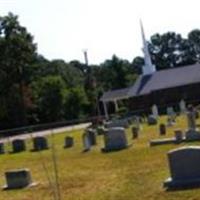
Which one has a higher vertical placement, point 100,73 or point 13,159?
point 100,73

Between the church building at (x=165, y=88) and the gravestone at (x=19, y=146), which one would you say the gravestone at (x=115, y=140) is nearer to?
the gravestone at (x=19, y=146)

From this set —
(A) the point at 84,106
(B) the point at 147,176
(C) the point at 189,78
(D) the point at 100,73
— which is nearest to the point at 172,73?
(C) the point at 189,78

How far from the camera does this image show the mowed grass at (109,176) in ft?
52.3

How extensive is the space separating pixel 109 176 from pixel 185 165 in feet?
13.5

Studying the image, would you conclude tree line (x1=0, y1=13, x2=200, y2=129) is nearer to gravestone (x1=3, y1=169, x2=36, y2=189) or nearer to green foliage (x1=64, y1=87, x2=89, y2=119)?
green foliage (x1=64, y1=87, x2=89, y2=119)

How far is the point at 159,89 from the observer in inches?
3147

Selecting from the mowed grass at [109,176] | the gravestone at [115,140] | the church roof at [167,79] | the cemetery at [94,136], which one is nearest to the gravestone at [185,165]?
the cemetery at [94,136]

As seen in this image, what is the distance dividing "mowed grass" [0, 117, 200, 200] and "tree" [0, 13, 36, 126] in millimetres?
52763

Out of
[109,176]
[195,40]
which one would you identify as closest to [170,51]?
[195,40]

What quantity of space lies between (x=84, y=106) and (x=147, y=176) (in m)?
72.0

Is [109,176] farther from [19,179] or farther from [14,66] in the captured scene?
[14,66]

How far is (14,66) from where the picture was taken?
8119 centimetres

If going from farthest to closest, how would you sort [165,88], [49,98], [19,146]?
[49,98] → [165,88] → [19,146]

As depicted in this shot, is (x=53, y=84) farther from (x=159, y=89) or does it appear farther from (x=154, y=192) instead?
(x=154, y=192)
